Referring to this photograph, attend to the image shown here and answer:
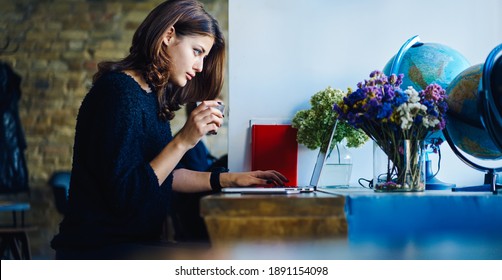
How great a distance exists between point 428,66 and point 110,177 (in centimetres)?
102

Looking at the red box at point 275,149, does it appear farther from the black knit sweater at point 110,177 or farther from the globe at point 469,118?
the globe at point 469,118

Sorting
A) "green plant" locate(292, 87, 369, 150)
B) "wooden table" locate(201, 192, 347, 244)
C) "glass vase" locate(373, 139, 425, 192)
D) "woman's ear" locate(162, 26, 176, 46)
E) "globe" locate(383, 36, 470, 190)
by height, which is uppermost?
"woman's ear" locate(162, 26, 176, 46)

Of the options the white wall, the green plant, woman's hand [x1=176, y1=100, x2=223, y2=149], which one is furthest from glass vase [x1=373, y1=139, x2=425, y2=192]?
the white wall

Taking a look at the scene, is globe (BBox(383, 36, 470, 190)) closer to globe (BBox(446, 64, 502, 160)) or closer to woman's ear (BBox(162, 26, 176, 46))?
globe (BBox(446, 64, 502, 160))

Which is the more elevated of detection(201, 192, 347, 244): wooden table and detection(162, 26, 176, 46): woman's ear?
detection(162, 26, 176, 46): woman's ear

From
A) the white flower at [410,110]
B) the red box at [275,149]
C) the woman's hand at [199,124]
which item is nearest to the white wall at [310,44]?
the red box at [275,149]

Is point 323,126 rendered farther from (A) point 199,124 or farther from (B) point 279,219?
(B) point 279,219

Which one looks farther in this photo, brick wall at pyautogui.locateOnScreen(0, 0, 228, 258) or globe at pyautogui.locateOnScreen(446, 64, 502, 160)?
brick wall at pyautogui.locateOnScreen(0, 0, 228, 258)

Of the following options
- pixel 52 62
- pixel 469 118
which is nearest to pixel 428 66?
pixel 469 118

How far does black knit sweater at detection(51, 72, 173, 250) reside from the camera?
5.39ft

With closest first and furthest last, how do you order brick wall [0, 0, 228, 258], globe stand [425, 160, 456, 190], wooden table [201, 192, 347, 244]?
wooden table [201, 192, 347, 244] < globe stand [425, 160, 456, 190] < brick wall [0, 0, 228, 258]

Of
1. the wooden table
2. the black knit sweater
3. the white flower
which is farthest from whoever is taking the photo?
the black knit sweater

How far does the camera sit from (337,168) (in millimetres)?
1979

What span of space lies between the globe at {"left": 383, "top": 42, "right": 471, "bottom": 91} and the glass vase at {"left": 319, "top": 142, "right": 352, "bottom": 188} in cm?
31
